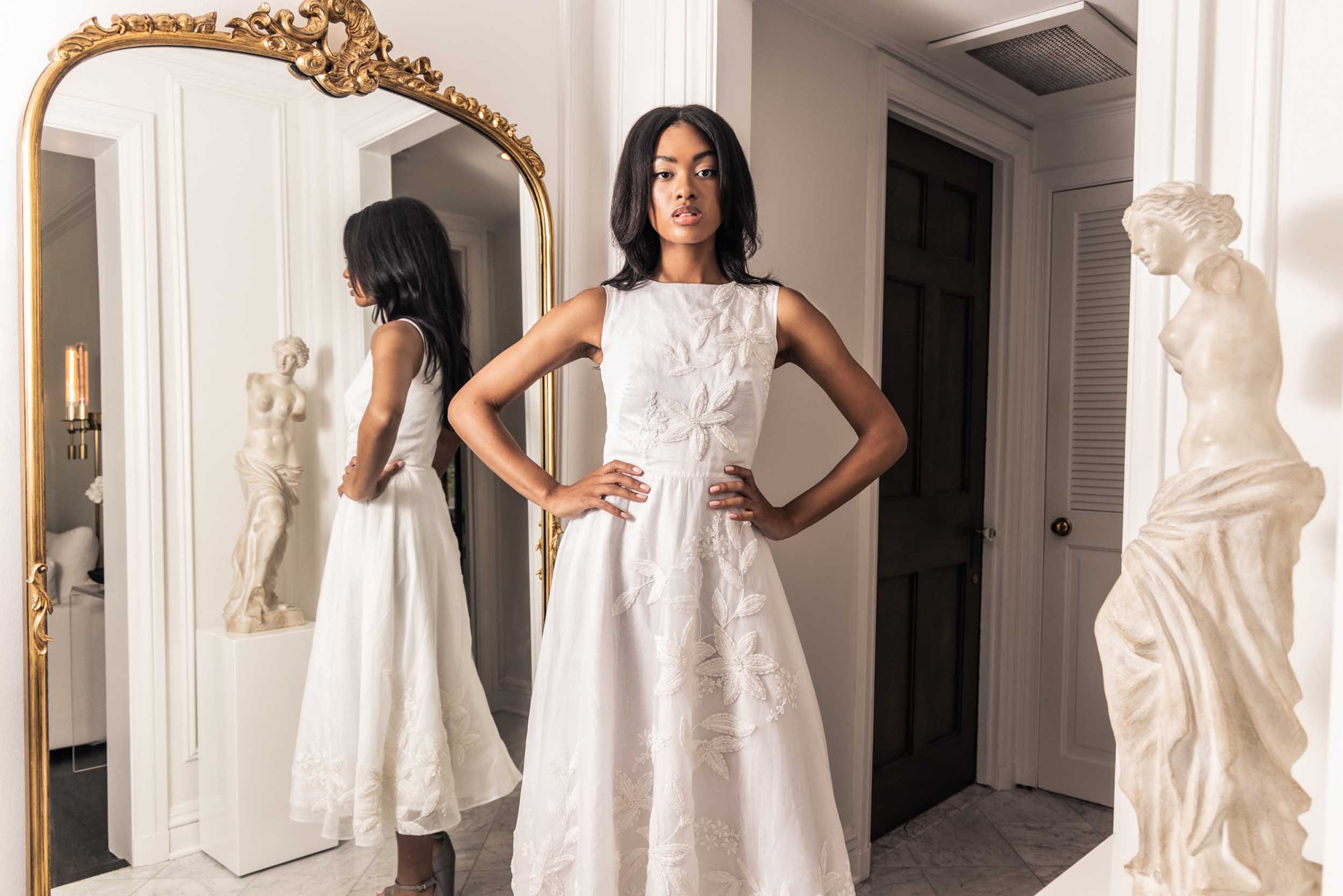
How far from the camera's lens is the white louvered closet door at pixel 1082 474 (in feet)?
10.2

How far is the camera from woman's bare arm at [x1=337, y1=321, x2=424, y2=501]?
5.50ft

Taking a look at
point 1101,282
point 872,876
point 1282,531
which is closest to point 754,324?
point 1282,531

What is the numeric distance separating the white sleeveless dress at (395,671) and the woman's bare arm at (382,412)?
14 mm

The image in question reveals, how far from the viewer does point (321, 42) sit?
166 centimetres

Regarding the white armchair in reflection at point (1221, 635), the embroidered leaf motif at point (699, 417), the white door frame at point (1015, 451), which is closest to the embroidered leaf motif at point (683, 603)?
the embroidered leaf motif at point (699, 417)

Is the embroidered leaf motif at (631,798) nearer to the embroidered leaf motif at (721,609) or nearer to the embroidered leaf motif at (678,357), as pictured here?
the embroidered leaf motif at (721,609)

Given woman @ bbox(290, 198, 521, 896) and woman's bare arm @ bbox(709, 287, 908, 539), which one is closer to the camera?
woman's bare arm @ bbox(709, 287, 908, 539)

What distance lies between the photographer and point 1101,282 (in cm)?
312

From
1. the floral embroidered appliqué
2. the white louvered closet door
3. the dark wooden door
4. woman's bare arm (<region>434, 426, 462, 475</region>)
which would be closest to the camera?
the floral embroidered appliqué

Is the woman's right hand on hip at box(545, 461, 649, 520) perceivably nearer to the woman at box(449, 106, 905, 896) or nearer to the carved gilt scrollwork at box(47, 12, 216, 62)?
the woman at box(449, 106, 905, 896)

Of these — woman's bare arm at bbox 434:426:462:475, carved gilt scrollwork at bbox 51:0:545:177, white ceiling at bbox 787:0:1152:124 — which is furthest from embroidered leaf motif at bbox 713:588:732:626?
white ceiling at bbox 787:0:1152:124

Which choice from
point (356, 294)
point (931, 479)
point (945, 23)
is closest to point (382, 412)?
point (356, 294)

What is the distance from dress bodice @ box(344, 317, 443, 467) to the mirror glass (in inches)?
0.7

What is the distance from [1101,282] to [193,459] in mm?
2759
